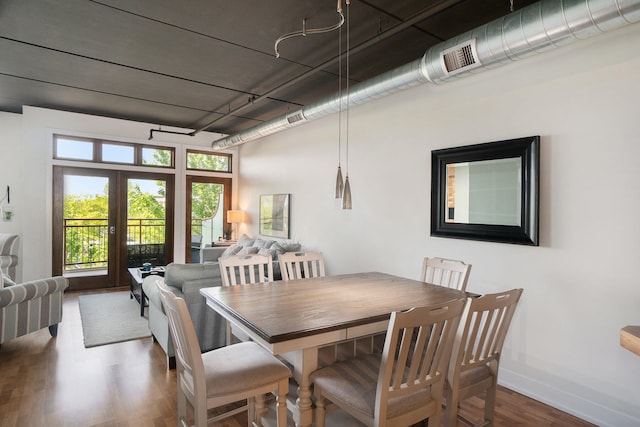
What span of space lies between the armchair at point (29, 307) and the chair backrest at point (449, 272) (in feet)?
12.4

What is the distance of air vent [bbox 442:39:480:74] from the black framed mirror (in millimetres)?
729

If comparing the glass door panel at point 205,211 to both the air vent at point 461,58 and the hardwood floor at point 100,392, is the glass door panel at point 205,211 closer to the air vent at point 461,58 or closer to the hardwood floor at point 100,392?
the hardwood floor at point 100,392

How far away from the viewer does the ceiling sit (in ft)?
9.13

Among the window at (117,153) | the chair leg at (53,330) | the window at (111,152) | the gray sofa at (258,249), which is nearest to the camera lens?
the chair leg at (53,330)

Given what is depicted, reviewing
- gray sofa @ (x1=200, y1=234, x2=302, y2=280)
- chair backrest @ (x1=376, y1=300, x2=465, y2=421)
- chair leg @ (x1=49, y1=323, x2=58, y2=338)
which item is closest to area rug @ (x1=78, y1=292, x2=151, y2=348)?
chair leg @ (x1=49, y1=323, x2=58, y2=338)

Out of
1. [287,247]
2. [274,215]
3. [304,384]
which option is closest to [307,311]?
[304,384]

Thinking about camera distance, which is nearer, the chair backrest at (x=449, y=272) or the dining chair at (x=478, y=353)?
the dining chair at (x=478, y=353)

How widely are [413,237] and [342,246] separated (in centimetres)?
128

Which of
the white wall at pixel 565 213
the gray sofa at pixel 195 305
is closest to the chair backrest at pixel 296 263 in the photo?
the gray sofa at pixel 195 305

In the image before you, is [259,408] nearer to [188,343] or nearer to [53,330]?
[188,343]

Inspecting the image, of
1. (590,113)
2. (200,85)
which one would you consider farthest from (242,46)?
(590,113)

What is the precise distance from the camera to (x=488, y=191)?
10.4 ft

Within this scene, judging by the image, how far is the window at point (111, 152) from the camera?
605cm

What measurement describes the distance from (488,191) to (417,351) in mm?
2076
